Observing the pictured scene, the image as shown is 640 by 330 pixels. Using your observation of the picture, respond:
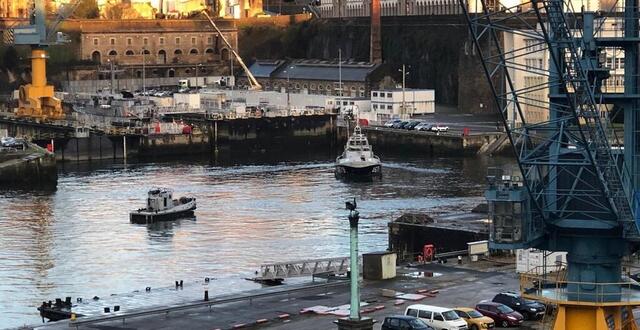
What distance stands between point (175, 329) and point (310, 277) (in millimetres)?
6696

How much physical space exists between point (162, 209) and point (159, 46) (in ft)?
162

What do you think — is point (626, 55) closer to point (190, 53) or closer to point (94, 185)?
point (94, 185)

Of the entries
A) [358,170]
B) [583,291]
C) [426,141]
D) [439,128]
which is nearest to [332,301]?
[583,291]

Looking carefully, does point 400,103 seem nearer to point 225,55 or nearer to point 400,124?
point 400,124

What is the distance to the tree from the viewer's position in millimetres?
93688

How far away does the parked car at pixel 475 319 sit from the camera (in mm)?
18812

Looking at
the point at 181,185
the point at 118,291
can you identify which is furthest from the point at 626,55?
the point at 181,185

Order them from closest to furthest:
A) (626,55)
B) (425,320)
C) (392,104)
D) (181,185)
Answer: (626,55), (425,320), (181,185), (392,104)

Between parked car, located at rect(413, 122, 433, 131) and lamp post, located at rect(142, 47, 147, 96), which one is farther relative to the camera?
lamp post, located at rect(142, 47, 147, 96)

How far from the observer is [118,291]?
2662cm

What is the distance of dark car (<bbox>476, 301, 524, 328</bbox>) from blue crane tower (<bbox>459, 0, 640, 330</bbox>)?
439 centimetres

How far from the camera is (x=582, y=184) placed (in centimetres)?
1473

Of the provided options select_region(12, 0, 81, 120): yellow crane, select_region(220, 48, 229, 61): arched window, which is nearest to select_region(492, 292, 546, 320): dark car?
select_region(12, 0, 81, 120): yellow crane

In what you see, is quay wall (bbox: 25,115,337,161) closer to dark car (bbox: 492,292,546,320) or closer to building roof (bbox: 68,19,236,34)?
building roof (bbox: 68,19,236,34)
